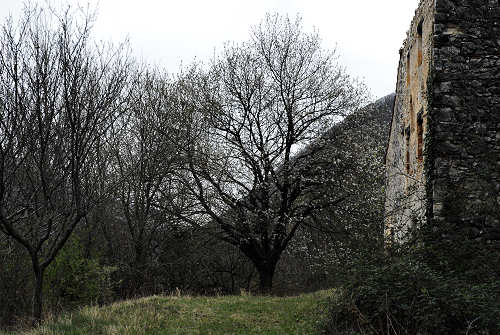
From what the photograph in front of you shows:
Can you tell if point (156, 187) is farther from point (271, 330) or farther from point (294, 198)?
point (271, 330)

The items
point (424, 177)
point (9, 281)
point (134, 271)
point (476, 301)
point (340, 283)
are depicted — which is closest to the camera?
point (476, 301)

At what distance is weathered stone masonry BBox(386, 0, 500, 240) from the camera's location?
8.51 metres

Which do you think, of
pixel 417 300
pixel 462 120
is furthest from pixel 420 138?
pixel 417 300

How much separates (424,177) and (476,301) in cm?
328

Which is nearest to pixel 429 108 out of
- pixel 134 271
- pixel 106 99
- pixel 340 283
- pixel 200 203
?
pixel 340 283

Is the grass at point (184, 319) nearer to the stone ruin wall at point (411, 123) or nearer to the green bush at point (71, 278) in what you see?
the green bush at point (71, 278)

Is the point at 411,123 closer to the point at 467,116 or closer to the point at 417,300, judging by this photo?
the point at 467,116

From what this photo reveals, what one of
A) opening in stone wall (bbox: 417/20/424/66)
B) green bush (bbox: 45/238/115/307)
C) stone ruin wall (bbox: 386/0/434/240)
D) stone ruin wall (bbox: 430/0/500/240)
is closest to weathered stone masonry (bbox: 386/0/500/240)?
stone ruin wall (bbox: 430/0/500/240)

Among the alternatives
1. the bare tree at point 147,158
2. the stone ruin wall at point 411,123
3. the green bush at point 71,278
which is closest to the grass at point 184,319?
the green bush at point 71,278

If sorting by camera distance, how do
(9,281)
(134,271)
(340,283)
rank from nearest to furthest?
(340,283), (9,281), (134,271)

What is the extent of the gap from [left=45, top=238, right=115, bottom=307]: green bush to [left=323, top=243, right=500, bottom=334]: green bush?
748 centimetres

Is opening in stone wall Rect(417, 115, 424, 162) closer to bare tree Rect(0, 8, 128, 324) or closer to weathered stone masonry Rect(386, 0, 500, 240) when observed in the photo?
weathered stone masonry Rect(386, 0, 500, 240)

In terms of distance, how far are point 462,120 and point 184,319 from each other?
6128 mm

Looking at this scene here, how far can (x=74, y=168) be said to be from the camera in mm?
8508
